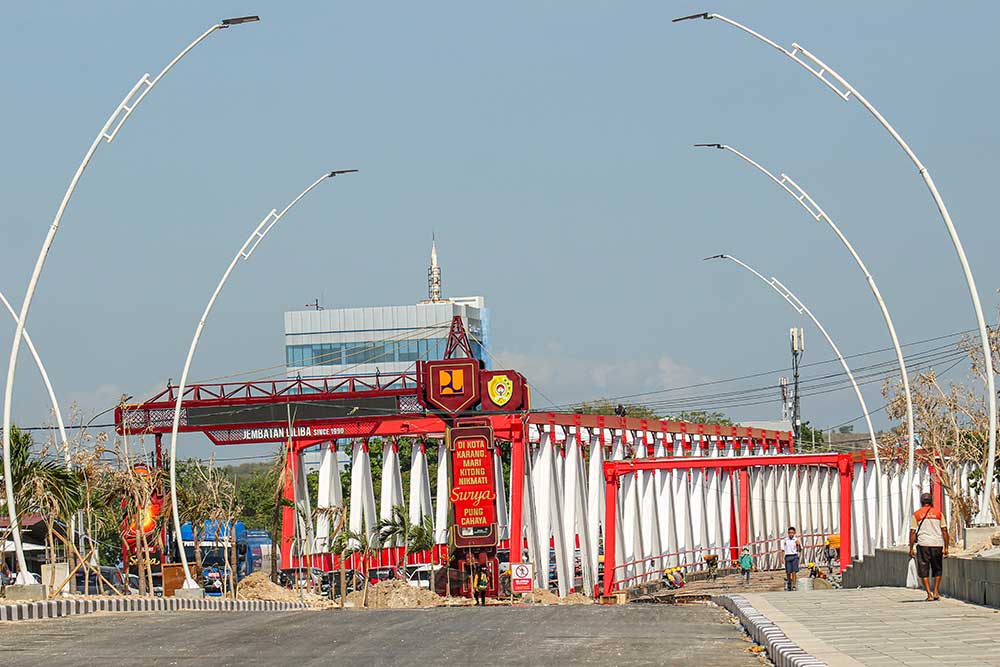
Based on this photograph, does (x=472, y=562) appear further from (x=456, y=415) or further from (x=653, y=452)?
(x=653, y=452)

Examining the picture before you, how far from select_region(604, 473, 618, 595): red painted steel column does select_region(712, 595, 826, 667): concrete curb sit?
3021 cm

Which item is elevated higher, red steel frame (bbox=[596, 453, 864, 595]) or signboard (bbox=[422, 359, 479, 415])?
signboard (bbox=[422, 359, 479, 415])

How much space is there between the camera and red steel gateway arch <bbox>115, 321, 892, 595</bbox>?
57.1m

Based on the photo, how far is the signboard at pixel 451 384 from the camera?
6266 cm

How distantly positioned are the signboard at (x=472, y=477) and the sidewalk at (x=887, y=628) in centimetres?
3188

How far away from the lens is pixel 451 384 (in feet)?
207

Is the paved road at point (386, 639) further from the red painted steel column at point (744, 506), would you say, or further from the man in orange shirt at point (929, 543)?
the red painted steel column at point (744, 506)

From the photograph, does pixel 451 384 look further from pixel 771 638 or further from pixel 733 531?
pixel 771 638

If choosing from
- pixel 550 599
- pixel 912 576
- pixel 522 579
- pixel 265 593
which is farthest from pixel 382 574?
pixel 912 576

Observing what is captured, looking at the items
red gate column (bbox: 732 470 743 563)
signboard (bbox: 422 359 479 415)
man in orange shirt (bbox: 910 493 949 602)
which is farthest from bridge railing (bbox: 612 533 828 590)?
man in orange shirt (bbox: 910 493 949 602)

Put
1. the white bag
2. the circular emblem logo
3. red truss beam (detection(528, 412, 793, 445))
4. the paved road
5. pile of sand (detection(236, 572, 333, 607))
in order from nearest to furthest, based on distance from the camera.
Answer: the paved road < the white bag < pile of sand (detection(236, 572, 333, 607)) < red truss beam (detection(528, 412, 793, 445)) < the circular emblem logo

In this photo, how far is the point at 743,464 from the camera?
58.8 metres

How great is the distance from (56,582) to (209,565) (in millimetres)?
56798

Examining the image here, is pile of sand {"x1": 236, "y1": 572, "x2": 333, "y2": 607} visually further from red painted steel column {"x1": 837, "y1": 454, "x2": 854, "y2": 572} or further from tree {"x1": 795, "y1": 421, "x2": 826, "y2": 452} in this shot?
tree {"x1": 795, "y1": 421, "x2": 826, "y2": 452}
